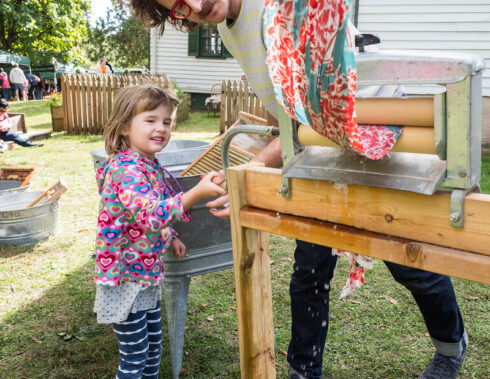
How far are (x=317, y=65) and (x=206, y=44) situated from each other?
1553 cm

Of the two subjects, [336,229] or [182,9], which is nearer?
[336,229]

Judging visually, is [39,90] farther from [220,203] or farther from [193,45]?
[220,203]

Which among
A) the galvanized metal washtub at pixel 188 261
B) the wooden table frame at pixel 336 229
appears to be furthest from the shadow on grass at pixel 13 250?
the wooden table frame at pixel 336 229

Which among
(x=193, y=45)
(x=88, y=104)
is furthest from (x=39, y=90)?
(x=88, y=104)

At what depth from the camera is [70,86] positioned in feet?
35.7

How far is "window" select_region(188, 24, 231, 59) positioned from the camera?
15281 mm

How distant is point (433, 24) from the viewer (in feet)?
27.4

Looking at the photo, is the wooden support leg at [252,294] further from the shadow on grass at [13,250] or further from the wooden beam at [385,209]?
the shadow on grass at [13,250]

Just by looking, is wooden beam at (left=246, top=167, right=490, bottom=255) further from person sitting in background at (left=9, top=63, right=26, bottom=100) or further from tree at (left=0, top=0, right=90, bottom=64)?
tree at (left=0, top=0, right=90, bottom=64)

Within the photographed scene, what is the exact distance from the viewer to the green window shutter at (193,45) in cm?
1528

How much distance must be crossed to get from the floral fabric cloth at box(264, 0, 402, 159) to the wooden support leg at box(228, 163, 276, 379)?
1.57 ft

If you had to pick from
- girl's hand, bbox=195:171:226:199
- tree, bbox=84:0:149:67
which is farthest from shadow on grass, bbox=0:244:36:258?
tree, bbox=84:0:149:67

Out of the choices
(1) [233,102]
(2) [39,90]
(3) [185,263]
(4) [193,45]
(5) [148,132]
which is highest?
(4) [193,45]

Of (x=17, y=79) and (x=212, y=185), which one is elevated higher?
(x=17, y=79)
